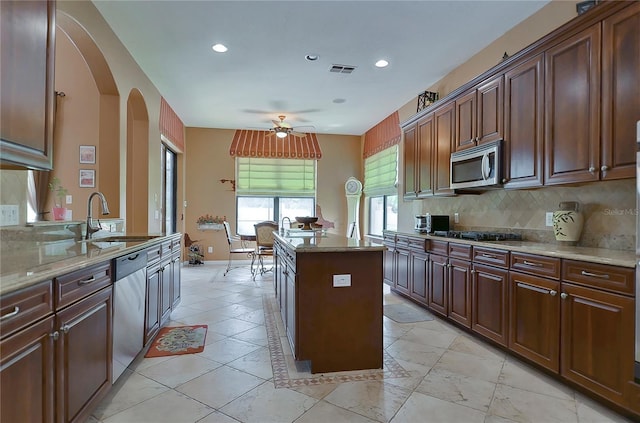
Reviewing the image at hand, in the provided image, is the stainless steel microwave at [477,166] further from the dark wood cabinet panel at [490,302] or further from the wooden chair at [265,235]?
the wooden chair at [265,235]

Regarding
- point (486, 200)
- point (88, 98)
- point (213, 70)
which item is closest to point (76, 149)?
point (88, 98)

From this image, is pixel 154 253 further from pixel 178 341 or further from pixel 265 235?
pixel 265 235

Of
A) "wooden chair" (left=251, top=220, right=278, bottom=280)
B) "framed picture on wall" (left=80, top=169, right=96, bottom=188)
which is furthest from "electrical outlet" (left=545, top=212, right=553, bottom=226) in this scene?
"framed picture on wall" (left=80, top=169, right=96, bottom=188)

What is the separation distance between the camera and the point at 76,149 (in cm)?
352

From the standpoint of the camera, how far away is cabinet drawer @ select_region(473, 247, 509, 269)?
2667 mm

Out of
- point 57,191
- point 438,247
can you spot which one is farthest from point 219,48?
point 438,247

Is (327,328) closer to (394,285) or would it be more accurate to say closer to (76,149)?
(394,285)

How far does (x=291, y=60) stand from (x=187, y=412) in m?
3.60

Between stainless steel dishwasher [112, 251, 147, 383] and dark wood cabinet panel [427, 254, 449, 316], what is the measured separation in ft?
9.03

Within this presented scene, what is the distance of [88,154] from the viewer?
353cm

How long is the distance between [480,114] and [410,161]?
146cm

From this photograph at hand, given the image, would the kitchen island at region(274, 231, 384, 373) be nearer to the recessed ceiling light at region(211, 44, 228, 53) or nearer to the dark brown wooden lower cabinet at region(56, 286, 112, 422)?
the dark brown wooden lower cabinet at region(56, 286, 112, 422)

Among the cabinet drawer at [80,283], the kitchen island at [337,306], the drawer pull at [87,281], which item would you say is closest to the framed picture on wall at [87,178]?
the cabinet drawer at [80,283]

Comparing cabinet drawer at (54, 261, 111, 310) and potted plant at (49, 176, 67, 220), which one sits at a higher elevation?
potted plant at (49, 176, 67, 220)
